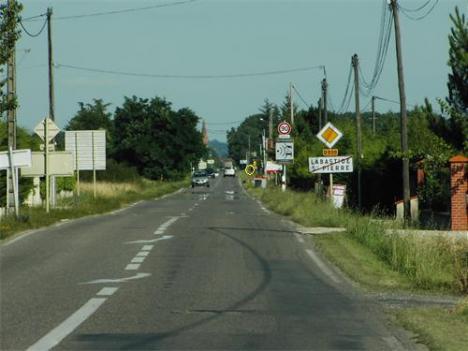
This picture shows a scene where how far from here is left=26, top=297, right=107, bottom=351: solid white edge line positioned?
29.8 ft

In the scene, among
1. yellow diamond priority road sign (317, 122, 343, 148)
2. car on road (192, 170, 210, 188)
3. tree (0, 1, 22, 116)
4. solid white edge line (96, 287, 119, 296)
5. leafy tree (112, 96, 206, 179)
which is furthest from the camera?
leafy tree (112, 96, 206, 179)

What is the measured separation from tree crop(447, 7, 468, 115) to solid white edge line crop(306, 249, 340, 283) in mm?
5245

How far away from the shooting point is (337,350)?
8859 millimetres

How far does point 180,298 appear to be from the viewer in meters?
12.6

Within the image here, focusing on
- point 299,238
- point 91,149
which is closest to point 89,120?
point 91,149

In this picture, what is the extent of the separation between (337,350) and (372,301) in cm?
379

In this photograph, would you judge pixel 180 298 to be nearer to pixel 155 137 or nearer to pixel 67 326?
pixel 67 326

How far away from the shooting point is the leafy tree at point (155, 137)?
10888 cm

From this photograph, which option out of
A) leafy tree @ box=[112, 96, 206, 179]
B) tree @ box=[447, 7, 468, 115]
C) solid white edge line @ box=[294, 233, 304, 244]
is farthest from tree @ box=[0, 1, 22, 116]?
leafy tree @ box=[112, 96, 206, 179]

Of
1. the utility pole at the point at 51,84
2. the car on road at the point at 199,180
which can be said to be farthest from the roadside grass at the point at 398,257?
the car on road at the point at 199,180

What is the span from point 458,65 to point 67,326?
1351 centimetres

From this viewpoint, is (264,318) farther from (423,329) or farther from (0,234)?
(0,234)

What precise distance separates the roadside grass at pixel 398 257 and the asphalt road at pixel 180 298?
1.87 ft

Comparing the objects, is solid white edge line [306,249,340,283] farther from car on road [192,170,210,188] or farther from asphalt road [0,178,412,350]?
car on road [192,170,210,188]
